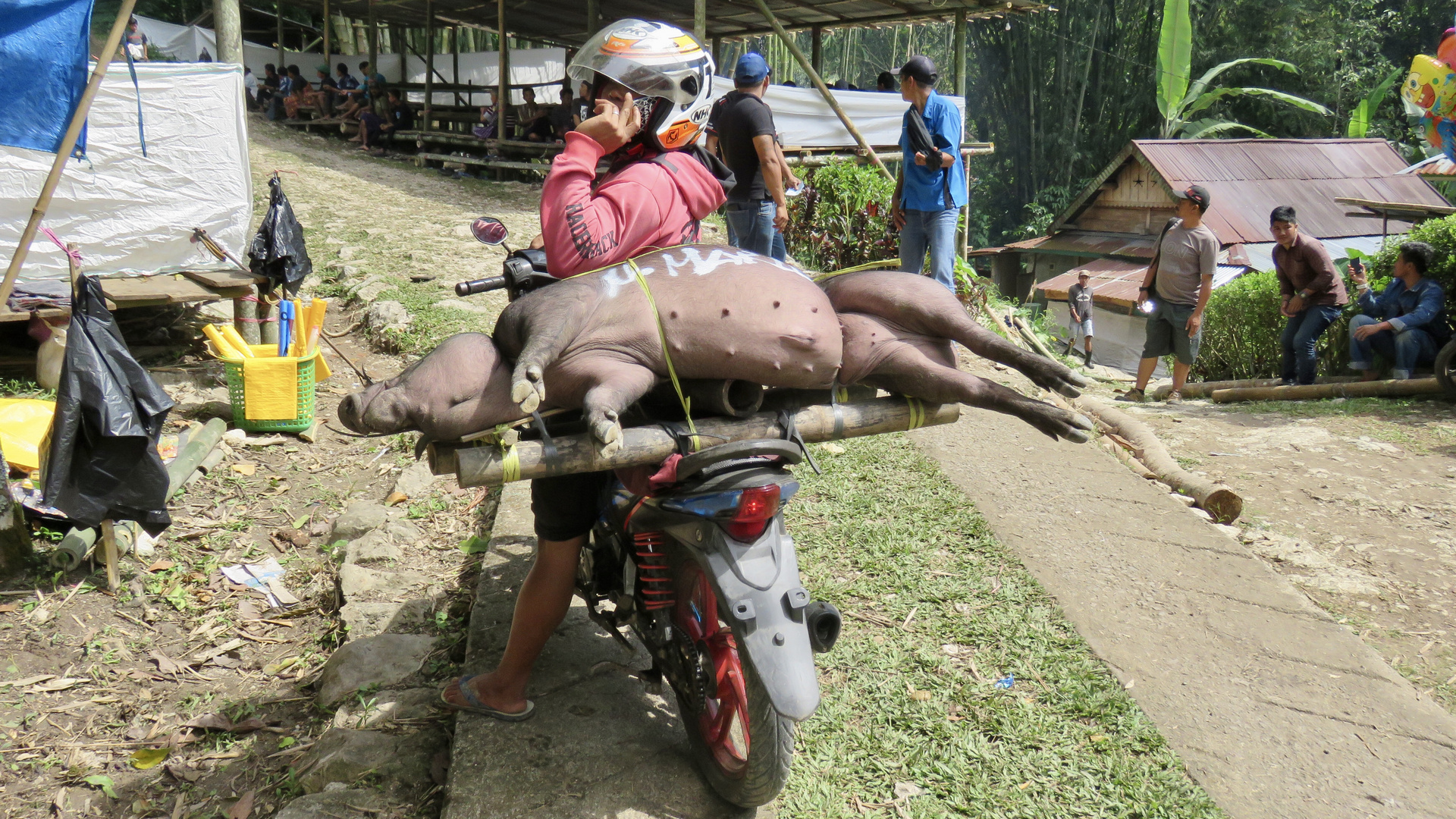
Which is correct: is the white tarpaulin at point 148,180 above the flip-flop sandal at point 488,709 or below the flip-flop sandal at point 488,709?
above

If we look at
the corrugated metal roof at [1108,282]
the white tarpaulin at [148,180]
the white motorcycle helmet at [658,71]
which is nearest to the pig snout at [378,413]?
the white motorcycle helmet at [658,71]

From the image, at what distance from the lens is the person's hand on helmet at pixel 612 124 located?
247 centimetres

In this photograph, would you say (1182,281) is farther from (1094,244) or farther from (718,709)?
(1094,244)

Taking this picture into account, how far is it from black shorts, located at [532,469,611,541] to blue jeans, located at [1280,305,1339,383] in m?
7.81

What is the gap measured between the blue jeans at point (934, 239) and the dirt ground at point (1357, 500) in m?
1.86

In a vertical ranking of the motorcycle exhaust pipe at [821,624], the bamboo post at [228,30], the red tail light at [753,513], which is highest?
the bamboo post at [228,30]

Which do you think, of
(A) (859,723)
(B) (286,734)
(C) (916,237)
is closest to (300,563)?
(B) (286,734)

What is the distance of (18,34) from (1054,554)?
4625mm

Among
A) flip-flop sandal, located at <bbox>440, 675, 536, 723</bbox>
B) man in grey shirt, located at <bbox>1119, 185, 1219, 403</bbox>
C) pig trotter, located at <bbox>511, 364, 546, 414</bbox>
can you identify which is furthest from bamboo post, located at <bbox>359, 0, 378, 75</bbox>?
pig trotter, located at <bbox>511, 364, 546, 414</bbox>

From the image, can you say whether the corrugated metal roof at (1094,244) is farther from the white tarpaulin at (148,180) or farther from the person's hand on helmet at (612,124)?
the person's hand on helmet at (612,124)

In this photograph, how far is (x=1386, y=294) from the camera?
8258 mm

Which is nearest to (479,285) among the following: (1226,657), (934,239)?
(1226,657)

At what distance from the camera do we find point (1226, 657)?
10.8 ft

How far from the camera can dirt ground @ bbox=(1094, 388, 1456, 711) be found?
13.4ft
